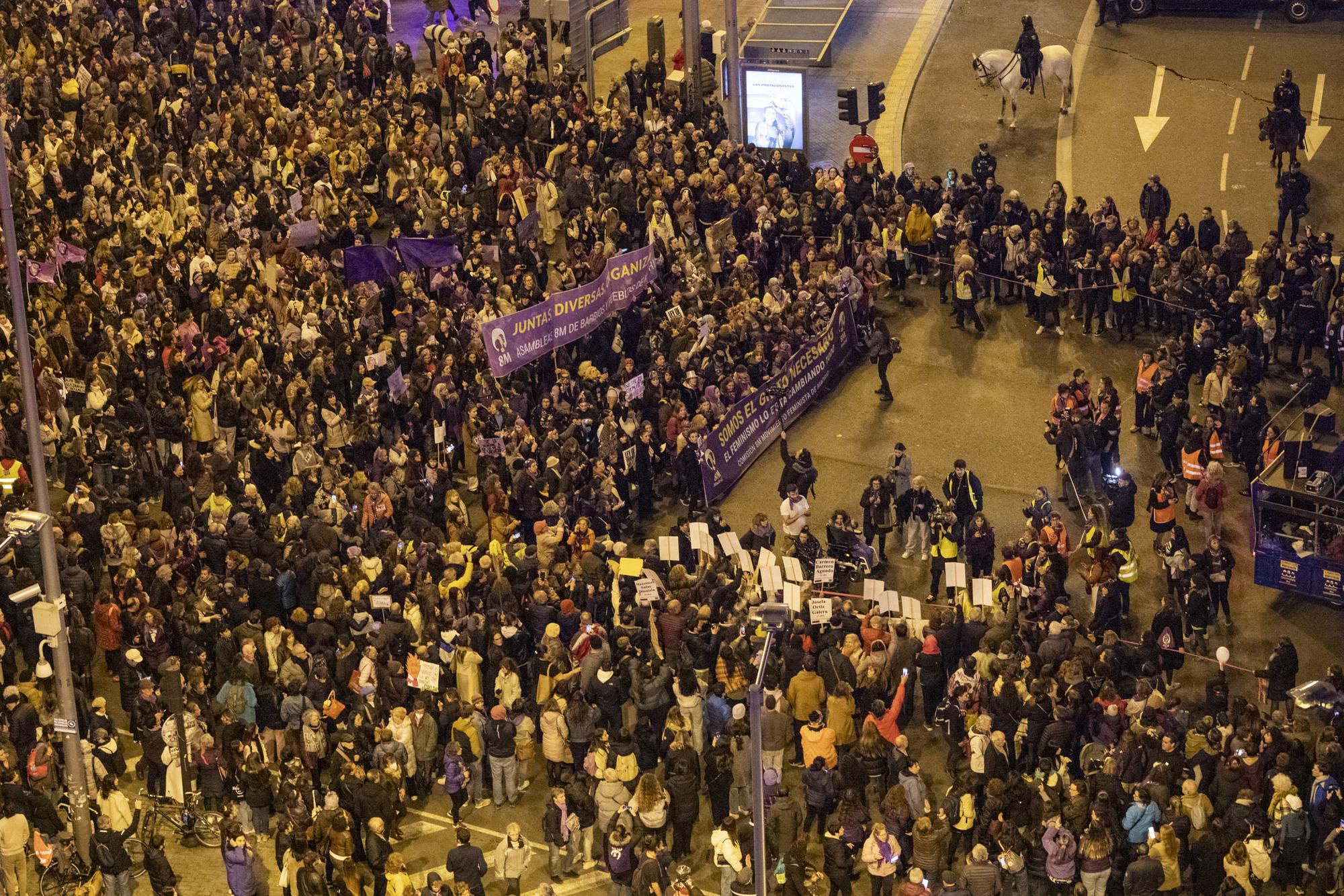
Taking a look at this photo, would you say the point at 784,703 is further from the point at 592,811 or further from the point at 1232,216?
the point at 1232,216

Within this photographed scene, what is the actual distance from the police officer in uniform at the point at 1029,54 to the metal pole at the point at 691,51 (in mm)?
6820

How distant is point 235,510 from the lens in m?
28.8

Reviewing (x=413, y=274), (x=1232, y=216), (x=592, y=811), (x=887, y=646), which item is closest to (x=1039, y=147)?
(x=1232, y=216)

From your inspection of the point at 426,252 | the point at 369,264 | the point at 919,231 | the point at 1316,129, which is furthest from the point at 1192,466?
the point at 1316,129

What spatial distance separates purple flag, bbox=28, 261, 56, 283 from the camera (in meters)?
34.8

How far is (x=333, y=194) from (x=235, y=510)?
9360 millimetres

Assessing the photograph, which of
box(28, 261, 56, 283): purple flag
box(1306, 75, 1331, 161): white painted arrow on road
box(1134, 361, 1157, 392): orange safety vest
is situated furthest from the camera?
box(1306, 75, 1331, 161): white painted arrow on road

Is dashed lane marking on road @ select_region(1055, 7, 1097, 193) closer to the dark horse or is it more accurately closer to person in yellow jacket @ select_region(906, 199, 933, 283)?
the dark horse

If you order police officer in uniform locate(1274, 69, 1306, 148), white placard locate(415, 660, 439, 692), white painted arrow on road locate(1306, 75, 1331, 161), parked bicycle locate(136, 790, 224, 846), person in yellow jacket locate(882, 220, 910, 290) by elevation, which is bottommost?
parked bicycle locate(136, 790, 224, 846)

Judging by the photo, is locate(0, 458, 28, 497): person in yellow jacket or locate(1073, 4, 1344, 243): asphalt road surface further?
locate(1073, 4, 1344, 243): asphalt road surface

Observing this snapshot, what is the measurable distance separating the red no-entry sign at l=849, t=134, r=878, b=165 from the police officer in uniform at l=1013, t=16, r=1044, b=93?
5.92 m

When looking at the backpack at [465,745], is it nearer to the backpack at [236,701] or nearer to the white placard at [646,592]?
the backpack at [236,701]

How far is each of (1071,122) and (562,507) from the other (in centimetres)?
1887

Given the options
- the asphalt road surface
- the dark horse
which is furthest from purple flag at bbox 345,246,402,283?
the dark horse
